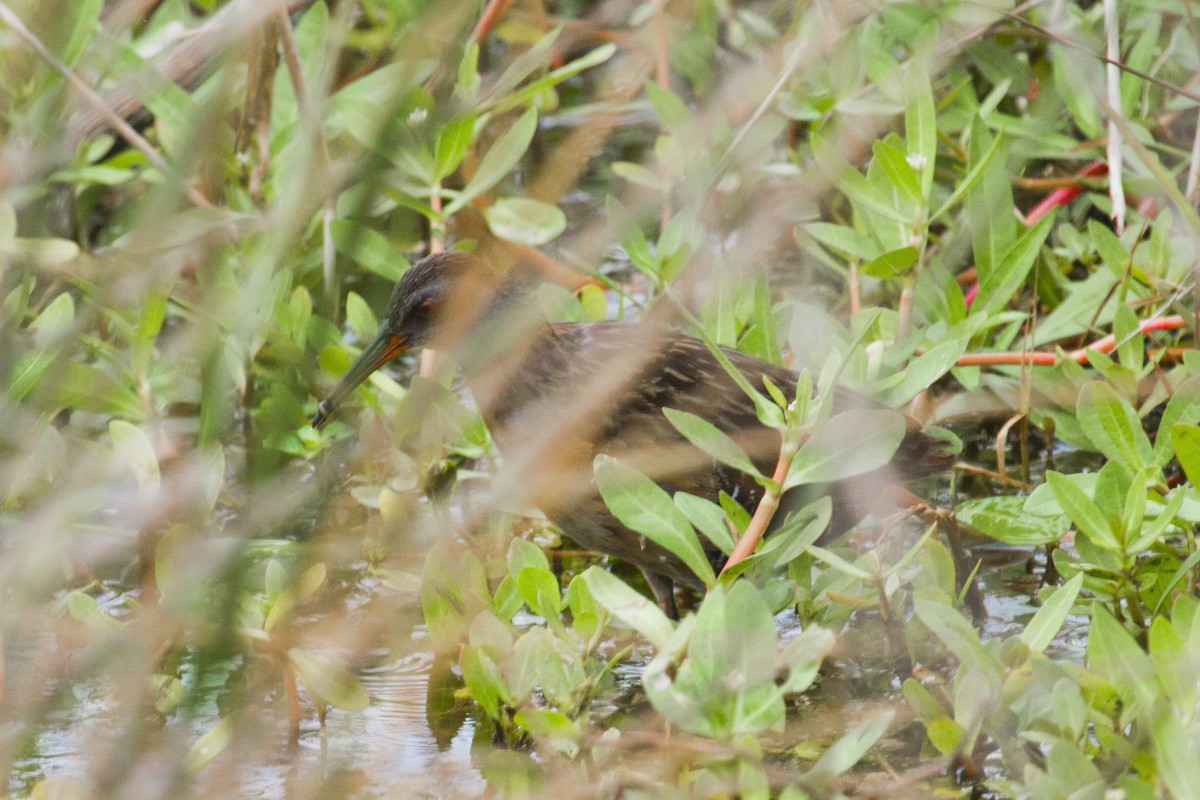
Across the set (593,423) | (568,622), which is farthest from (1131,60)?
(568,622)

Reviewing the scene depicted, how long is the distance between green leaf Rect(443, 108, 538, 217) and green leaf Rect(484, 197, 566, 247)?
178 millimetres

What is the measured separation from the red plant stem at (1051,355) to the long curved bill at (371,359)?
4.51 feet

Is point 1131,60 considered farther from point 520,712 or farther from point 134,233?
point 134,233

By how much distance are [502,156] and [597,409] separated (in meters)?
1.12

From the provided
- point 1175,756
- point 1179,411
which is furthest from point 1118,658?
point 1179,411

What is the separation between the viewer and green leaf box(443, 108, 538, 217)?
4.04 meters

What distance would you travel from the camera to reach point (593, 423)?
3.43 m

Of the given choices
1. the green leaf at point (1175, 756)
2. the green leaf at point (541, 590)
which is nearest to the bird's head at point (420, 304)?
the green leaf at point (541, 590)

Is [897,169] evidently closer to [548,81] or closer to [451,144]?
[548,81]

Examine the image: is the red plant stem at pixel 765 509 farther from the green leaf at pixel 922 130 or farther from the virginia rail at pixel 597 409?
the green leaf at pixel 922 130

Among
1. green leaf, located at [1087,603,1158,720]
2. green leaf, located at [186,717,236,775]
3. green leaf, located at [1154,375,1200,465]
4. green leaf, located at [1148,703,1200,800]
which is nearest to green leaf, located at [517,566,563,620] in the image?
green leaf, located at [186,717,236,775]

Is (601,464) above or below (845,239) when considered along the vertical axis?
above

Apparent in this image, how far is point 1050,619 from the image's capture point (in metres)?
2.58

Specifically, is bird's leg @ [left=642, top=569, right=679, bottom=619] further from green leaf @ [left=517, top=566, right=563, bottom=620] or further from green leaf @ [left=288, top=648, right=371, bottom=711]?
green leaf @ [left=288, top=648, right=371, bottom=711]
